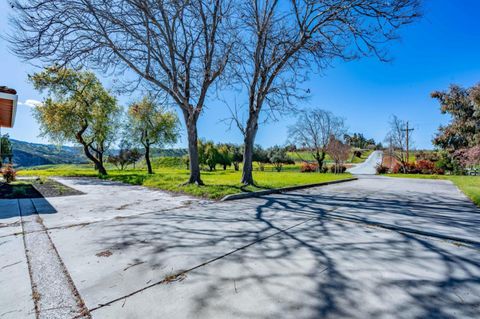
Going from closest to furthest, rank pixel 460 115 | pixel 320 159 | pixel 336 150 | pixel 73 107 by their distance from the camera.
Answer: pixel 460 115, pixel 73 107, pixel 336 150, pixel 320 159

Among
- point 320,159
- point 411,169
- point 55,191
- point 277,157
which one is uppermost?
point 277,157

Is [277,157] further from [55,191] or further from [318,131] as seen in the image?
[55,191]

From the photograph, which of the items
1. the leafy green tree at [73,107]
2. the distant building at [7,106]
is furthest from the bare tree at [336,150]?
the distant building at [7,106]

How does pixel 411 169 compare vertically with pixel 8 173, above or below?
above

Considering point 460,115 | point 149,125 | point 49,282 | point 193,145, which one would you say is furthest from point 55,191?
point 460,115

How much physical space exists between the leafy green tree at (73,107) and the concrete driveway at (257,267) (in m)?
14.7

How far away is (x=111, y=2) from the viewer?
6.67m

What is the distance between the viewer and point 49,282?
2.04 m

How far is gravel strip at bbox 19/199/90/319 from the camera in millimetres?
1646

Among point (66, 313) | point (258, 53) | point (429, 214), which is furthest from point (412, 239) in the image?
point (258, 53)

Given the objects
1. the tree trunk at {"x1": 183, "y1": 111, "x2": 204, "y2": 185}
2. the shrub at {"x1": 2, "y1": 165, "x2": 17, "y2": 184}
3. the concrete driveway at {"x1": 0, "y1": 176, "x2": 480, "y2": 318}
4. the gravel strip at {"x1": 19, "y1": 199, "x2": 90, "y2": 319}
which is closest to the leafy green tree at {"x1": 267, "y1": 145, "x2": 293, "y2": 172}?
the tree trunk at {"x1": 183, "y1": 111, "x2": 204, "y2": 185}

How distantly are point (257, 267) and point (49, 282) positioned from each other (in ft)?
6.32

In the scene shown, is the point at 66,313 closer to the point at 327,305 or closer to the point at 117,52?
the point at 327,305

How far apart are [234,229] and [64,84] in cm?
1785
